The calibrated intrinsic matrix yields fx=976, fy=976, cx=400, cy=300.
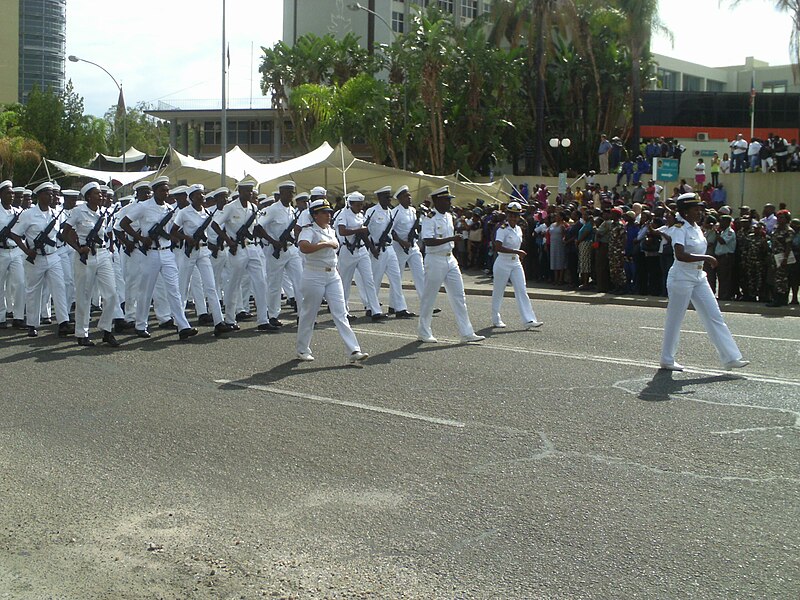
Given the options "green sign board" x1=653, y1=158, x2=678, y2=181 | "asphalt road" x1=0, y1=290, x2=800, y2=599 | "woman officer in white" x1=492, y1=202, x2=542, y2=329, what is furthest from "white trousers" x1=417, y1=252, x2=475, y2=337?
"green sign board" x1=653, y1=158, x2=678, y2=181

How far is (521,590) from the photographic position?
4684 mm

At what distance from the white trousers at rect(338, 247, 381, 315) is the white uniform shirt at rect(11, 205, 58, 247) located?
4368mm

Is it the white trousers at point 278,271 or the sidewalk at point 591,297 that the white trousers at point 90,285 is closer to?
the white trousers at point 278,271

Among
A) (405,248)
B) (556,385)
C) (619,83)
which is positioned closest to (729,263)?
(405,248)

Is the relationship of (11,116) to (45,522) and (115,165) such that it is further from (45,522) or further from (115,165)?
(45,522)

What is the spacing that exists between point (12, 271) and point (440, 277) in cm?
671

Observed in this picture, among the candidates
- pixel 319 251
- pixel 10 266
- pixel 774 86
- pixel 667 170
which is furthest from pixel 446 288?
pixel 774 86

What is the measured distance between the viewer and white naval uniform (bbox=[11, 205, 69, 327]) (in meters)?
14.0

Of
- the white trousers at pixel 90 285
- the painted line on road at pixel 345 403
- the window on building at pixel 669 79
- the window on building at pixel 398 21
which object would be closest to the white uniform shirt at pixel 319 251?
the painted line on road at pixel 345 403

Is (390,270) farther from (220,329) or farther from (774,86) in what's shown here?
(774,86)

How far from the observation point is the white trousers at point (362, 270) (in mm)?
15320

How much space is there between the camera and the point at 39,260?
1405 cm

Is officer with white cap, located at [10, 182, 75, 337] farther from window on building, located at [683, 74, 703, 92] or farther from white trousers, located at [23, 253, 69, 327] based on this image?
window on building, located at [683, 74, 703, 92]

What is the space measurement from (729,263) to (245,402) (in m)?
11.8
